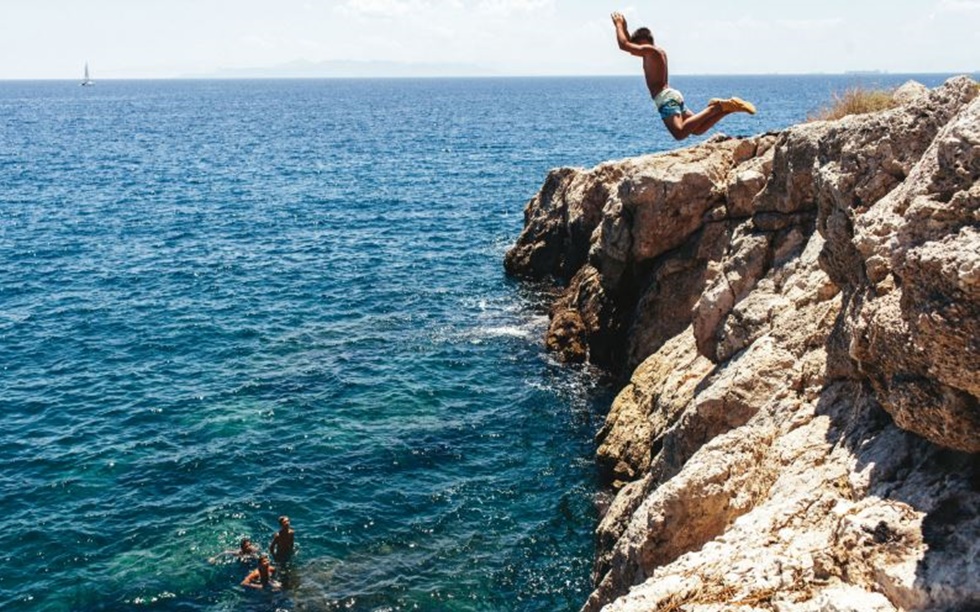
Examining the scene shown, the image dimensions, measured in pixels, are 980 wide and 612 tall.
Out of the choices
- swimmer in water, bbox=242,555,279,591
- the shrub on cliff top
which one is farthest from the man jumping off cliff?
swimmer in water, bbox=242,555,279,591

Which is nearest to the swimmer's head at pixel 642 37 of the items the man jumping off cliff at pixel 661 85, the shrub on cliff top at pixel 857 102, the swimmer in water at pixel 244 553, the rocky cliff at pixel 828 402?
the man jumping off cliff at pixel 661 85

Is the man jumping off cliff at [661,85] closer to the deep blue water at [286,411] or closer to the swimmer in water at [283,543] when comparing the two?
the deep blue water at [286,411]

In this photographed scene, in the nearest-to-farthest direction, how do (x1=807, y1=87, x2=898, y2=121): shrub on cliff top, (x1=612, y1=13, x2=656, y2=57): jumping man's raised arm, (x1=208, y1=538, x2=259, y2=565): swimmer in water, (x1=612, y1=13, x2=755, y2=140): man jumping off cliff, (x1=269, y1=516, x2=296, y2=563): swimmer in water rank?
1. (x1=612, y1=13, x2=755, y2=140): man jumping off cliff
2. (x1=612, y1=13, x2=656, y2=57): jumping man's raised arm
3. (x1=269, y1=516, x2=296, y2=563): swimmer in water
4. (x1=208, y1=538, x2=259, y2=565): swimmer in water
5. (x1=807, y1=87, x2=898, y2=121): shrub on cliff top

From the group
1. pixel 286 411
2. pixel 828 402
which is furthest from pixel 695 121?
pixel 286 411

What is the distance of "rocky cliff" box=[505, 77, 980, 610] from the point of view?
926cm

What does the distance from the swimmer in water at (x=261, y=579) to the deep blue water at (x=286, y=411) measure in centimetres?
41

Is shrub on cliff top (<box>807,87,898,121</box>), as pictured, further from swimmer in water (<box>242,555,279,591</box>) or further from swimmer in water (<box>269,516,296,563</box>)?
swimmer in water (<box>242,555,279,591</box>)

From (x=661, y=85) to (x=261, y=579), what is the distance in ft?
56.5

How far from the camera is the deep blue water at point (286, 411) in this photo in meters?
23.2

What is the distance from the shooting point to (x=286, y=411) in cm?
3278

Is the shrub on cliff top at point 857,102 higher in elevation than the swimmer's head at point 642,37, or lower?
lower

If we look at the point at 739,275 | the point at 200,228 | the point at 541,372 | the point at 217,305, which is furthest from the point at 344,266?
the point at 739,275

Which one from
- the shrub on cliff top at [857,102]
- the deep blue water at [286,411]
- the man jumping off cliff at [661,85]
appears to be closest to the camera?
the man jumping off cliff at [661,85]

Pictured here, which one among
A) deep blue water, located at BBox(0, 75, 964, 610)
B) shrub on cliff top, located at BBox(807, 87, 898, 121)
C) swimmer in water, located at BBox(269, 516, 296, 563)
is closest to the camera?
swimmer in water, located at BBox(269, 516, 296, 563)
